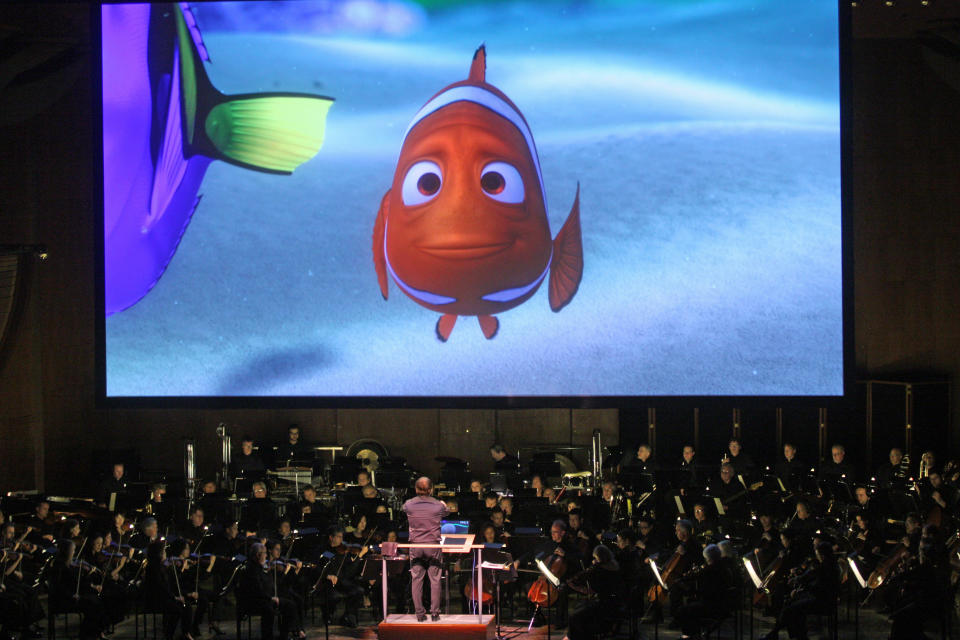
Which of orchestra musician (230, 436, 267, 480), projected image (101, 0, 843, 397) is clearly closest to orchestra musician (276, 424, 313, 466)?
orchestra musician (230, 436, 267, 480)

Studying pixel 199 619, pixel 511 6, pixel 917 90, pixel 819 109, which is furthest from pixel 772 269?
Result: pixel 199 619

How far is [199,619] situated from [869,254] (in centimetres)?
1156

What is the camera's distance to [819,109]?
13.3 m

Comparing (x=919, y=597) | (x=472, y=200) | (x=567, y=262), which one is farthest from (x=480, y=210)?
(x=919, y=597)

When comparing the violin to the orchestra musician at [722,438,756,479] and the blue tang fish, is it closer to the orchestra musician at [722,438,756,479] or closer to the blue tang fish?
the orchestra musician at [722,438,756,479]

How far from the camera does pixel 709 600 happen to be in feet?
34.9

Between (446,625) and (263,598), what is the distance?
6.12 ft

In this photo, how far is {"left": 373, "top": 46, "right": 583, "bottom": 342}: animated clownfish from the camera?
13750 millimetres

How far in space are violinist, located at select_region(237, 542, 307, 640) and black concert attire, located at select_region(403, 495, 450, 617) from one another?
1339 millimetres

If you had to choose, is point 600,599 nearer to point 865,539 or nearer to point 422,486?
point 422,486

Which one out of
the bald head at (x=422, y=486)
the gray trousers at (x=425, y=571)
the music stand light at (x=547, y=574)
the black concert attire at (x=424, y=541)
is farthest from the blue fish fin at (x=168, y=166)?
the music stand light at (x=547, y=574)

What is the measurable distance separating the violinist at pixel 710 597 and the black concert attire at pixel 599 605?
672 mm

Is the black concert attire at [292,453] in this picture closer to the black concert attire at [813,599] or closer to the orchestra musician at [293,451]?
the orchestra musician at [293,451]

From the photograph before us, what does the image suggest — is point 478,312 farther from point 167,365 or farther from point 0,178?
point 0,178
